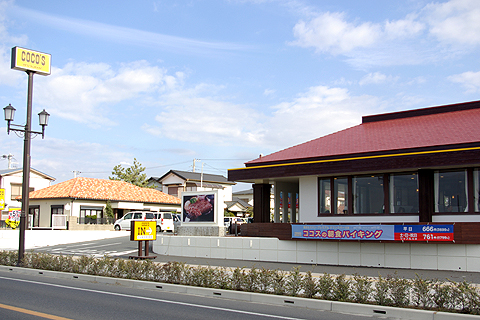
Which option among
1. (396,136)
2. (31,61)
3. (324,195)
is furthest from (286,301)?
(31,61)

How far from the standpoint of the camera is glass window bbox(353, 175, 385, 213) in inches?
750

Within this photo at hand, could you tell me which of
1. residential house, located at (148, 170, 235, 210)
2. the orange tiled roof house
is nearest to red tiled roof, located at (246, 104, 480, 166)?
the orange tiled roof house

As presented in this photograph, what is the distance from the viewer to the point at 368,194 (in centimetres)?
1938

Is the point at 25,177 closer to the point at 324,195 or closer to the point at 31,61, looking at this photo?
the point at 31,61

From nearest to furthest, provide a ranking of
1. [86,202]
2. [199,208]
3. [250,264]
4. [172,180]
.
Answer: [250,264] → [199,208] → [86,202] → [172,180]

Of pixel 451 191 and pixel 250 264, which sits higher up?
pixel 451 191

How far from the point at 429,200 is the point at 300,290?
29.7 ft

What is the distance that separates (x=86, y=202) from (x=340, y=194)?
35.1 metres

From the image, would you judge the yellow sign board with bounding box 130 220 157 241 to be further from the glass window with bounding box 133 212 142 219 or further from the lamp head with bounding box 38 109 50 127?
the glass window with bounding box 133 212 142 219

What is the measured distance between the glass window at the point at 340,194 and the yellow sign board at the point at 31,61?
1343cm

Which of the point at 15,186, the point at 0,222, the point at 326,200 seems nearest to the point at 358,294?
the point at 326,200

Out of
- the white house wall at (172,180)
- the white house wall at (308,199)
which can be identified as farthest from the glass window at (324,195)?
the white house wall at (172,180)

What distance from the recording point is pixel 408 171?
18.5 meters

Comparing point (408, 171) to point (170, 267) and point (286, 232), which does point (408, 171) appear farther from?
point (170, 267)
